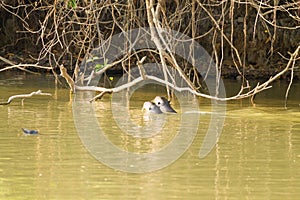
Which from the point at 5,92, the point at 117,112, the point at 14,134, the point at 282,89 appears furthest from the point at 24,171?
the point at 282,89

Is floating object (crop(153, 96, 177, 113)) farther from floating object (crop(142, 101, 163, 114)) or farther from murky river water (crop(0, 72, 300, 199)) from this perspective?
murky river water (crop(0, 72, 300, 199))

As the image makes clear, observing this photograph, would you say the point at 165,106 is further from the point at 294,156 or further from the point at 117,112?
the point at 294,156

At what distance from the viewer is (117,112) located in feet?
30.9

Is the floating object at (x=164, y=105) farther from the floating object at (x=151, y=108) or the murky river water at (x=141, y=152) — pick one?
the murky river water at (x=141, y=152)

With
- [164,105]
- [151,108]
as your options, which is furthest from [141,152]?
[164,105]

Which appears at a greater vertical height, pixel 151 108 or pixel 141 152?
pixel 151 108

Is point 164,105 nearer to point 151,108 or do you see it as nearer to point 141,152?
point 151,108

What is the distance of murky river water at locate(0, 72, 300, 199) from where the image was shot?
18.5 ft

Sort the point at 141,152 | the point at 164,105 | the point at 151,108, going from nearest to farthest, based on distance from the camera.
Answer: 1. the point at 141,152
2. the point at 151,108
3. the point at 164,105

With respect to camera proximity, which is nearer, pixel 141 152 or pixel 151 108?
pixel 141 152

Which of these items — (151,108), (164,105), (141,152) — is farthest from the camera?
(164,105)

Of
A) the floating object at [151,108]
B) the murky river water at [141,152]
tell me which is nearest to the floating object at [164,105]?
the floating object at [151,108]

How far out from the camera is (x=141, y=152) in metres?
6.99

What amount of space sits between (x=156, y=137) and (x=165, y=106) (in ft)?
6.29
